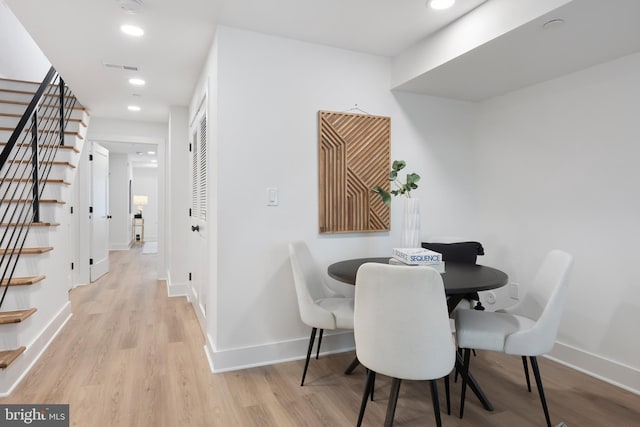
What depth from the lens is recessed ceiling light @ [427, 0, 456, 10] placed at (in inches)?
88.0

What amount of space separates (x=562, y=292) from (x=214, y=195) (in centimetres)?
225

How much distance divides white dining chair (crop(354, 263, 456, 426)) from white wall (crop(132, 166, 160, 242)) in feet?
37.9

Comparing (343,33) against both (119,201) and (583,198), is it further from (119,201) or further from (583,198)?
(119,201)

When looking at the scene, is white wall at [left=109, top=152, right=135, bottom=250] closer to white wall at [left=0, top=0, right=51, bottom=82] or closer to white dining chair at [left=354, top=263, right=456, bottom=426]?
white wall at [left=0, top=0, right=51, bottom=82]

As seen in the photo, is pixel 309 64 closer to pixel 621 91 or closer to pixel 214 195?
pixel 214 195

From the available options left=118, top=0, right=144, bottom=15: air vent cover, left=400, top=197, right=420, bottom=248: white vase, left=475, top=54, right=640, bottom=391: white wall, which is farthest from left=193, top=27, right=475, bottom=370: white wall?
left=475, top=54, right=640, bottom=391: white wall

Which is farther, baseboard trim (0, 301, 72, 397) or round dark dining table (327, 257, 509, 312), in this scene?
baseboard trim (0, 301, 72, 397)

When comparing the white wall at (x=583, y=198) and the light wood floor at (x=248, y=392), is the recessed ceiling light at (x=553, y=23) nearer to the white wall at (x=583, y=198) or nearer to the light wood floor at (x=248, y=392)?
the white wall at (x=583, y=198)

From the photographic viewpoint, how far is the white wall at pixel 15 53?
4.63 m

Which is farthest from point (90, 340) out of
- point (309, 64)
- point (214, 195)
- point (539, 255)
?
point (539, 255)

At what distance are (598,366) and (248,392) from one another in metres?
2.42

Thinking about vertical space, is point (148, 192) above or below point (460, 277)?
above

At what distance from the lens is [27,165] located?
3438mm

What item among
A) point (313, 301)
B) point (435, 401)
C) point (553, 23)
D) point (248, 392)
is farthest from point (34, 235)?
point (553, 23)
